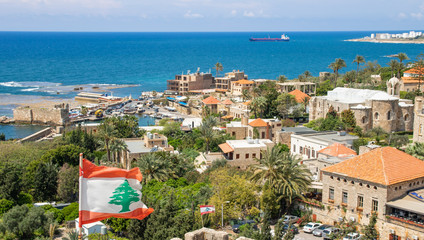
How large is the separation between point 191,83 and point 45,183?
75293 millimetres

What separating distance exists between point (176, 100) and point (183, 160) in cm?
5982

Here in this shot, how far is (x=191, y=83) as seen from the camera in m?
117

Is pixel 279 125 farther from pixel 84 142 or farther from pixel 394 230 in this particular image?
pixel 394 230

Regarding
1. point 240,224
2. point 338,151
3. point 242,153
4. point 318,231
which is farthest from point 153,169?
point 338,151

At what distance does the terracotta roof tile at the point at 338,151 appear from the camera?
4384 centimetres

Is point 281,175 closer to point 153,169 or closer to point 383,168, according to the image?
point 383,168

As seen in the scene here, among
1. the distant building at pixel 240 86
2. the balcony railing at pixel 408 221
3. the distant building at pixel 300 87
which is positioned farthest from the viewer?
the distant building at pixel 240 86

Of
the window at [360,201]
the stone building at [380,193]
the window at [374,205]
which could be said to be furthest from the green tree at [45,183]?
the window at [374,205]

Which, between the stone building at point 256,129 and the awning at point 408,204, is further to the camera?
the stone building at point 256,129

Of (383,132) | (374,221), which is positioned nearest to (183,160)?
(374,221)

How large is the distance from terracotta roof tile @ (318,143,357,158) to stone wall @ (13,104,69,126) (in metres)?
59.1

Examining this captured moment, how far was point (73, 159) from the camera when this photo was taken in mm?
51562

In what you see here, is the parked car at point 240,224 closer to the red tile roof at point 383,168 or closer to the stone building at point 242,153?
the red tile roof at point 383,168

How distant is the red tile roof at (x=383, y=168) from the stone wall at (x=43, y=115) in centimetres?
6675
